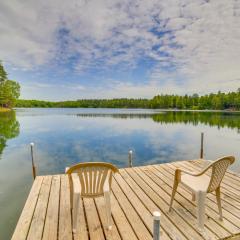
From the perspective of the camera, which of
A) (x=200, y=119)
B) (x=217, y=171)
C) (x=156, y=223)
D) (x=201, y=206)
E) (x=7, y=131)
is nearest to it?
(x=156, y=223)

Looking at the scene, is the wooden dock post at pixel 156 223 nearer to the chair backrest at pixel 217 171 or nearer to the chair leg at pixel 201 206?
the chair leg at pixel 201 206

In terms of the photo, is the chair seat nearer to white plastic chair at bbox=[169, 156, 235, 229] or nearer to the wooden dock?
white plastic chair at bbox=[169, 156, 235, 229]

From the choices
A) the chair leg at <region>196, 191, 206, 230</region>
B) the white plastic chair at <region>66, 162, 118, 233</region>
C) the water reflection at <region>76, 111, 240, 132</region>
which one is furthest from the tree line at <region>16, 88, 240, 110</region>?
the white plastic chair at <region>66, 162, 118, 233</region>

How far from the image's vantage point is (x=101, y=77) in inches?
1944

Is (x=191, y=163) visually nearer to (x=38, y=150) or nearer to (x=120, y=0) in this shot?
(x=38, y=150)

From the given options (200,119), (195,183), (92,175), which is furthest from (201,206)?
(200,119)

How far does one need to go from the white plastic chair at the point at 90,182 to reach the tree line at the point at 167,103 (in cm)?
6575

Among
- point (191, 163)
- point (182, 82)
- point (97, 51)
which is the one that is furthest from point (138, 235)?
point (182, 82)

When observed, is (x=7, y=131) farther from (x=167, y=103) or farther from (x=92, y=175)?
(x=167, y=103)

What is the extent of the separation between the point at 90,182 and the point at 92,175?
0.12 metres

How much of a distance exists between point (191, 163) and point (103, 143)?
765cm

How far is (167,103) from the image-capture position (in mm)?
78375

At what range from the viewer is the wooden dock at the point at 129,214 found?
7.10 feet

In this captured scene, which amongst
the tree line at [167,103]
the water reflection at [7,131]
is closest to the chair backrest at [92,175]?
the water reflection at [7,131]
